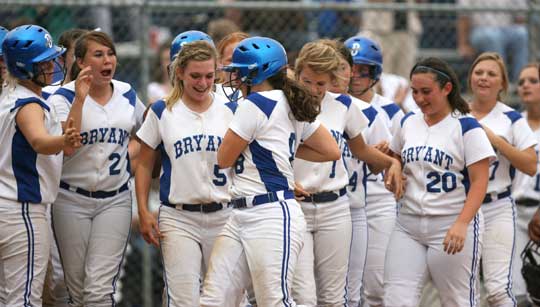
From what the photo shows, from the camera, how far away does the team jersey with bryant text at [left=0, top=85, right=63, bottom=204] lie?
657 centimetres

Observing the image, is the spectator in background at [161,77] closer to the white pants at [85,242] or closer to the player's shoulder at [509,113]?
the white pants at [85,242]

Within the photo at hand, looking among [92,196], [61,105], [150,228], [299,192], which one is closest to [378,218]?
[299,192]

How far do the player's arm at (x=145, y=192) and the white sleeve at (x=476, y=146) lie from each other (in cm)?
197

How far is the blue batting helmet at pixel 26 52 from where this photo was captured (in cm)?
656

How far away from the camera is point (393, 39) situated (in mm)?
11062

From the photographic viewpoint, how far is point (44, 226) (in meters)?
6.67

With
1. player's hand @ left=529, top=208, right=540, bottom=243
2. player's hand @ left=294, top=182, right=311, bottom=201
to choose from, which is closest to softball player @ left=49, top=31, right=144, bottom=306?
player's hand @ left=294, top=182, right=311, bottom=201

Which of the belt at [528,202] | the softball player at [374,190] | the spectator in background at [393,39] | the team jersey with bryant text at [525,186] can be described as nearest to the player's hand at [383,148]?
the softball player at [374,190]

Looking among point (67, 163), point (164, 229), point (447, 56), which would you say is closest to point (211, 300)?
point (164, 229)

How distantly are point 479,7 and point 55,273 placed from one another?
4729mm

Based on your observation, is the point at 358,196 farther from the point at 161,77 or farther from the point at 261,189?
the point at 161,77

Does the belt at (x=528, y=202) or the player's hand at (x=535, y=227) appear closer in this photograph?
the player's hand at (x=535, y=227)

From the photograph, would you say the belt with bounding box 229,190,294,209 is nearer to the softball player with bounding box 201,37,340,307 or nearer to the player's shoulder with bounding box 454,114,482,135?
the softball player with bounding box 201,37,340,307

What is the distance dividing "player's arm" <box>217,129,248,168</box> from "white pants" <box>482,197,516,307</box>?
Result: 2246 mm
